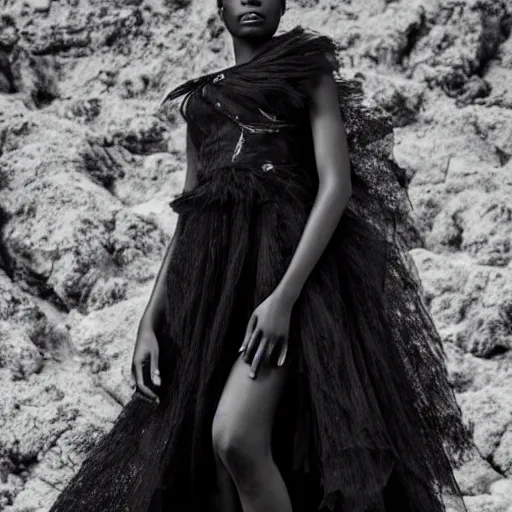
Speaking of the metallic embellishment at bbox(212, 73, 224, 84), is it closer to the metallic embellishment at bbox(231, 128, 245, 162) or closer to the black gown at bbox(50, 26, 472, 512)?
the black gown at bbox(50, 26, 472, 512)

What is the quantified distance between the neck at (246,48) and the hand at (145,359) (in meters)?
0.63

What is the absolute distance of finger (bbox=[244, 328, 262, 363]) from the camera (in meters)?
2.04

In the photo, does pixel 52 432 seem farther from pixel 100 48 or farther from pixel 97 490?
pixel 100 48

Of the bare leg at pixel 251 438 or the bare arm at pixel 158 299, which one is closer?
the bare leg at pixel 251 438

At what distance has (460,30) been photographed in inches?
147

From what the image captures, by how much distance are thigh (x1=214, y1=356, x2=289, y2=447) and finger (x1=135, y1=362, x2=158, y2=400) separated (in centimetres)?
23

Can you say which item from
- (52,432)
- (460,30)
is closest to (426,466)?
(52,432)

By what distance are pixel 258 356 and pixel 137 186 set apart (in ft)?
5.32

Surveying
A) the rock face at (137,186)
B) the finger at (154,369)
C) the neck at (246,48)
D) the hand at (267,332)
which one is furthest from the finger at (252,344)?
the rock face at (137,186)

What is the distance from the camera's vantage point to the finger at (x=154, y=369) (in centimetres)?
221

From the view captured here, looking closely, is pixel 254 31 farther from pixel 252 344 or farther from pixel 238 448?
pixel 238 448

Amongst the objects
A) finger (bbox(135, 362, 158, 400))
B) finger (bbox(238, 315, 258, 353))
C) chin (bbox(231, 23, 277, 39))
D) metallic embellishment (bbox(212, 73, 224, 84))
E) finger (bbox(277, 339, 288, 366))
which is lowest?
finger (bbox(135, 362, 158, 400))

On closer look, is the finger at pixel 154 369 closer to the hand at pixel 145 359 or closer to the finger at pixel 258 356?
the hand at pixel 145 359

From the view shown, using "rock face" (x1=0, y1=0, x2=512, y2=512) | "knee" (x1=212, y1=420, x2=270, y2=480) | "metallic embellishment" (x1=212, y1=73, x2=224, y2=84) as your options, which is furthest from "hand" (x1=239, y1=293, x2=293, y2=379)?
"rock face" (x1=0, y1=0, x2=512, y2=512)
